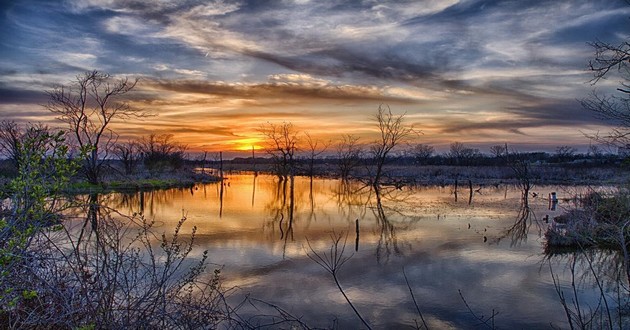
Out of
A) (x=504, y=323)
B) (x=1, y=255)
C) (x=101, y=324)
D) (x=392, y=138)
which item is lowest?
(x=504, y=323)

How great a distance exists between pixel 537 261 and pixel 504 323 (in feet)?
19.0

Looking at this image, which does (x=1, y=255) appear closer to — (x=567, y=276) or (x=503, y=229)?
(x=567, y=276)

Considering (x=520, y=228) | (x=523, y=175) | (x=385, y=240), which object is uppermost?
(x=523, y=175)

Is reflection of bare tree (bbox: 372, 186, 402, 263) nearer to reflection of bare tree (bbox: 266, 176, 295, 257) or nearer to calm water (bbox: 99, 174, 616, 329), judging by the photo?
calm water (bbox: 99, 174, 616, 329)

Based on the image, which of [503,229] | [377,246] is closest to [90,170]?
[377,246]

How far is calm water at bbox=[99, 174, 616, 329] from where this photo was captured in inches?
354

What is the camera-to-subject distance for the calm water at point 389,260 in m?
8.99

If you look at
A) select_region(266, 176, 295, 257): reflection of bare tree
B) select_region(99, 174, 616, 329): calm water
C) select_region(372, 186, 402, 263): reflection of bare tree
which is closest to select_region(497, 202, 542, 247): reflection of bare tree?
select_region(99, 174, 616, 329): calm water

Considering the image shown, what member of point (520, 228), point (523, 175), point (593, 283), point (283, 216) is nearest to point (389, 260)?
point (593, 283)

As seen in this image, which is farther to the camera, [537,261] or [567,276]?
[537,261]

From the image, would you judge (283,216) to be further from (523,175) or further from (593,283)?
(523,175)

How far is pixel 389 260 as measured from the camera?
12984mm

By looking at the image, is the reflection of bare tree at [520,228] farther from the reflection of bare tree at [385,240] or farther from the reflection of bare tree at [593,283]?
the reflection of bare tree at [385,240]

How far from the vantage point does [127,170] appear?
44812mm
